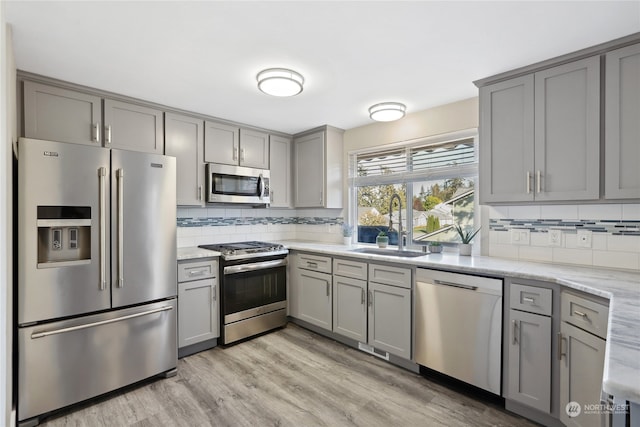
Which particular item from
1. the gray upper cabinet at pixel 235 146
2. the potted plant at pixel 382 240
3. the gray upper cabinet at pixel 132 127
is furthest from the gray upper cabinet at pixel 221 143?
the potted plant at pixel 382 240

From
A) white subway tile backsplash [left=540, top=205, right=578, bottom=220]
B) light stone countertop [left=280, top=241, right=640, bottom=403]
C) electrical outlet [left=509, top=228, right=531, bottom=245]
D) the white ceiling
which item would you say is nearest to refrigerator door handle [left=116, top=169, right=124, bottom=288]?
the white ceiling

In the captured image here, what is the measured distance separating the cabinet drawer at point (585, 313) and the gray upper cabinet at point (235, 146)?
3050mm

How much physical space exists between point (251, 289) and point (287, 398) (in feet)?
3.93

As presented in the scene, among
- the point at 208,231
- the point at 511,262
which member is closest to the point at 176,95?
the point at 208,231

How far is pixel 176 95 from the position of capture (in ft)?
9.01

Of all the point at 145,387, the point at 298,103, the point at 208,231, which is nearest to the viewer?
the point at 145,387

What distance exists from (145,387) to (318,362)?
1.33 meters

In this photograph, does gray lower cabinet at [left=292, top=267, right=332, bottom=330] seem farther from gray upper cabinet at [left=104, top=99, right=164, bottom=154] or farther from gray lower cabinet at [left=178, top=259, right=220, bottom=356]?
gray upper cabinet at [left=104, top=99, right=164, bottom=154]

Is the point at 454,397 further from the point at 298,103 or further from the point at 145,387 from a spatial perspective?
the point at 298,103

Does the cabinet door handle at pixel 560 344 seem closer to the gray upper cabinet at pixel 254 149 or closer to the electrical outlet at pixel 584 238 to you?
the electrical outlet at pixel 584 238

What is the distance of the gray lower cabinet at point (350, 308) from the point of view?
Result: 2.90 m

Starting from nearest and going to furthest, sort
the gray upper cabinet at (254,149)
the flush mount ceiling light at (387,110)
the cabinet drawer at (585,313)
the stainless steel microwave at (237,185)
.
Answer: the cabinet drawer at (585,313)
the flush mount ceiling light at (387,110)
the stainless steel microwave at (237,185)
the gray upper cabinet at (254,149)

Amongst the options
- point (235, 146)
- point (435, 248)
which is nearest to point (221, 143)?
point (235, 146)

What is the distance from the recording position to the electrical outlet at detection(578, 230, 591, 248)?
7.36 feet
